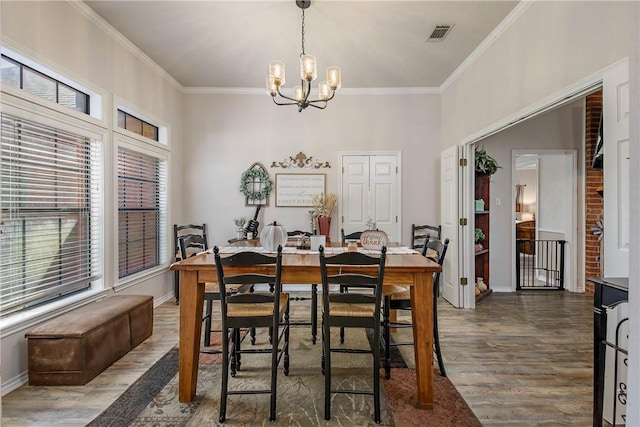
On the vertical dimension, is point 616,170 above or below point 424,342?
above

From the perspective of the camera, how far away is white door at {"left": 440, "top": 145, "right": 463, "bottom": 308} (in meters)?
4.14

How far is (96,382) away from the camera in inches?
92.8

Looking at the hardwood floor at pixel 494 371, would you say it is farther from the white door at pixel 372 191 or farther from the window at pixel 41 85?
the window at pixel 41 85

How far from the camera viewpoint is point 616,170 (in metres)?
1.87

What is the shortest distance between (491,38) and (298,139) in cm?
267

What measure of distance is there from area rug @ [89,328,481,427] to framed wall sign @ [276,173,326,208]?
2.62 m

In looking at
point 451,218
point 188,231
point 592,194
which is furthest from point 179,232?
point 592,194

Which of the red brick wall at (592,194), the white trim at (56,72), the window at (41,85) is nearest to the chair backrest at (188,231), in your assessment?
the white trim at (56,72)

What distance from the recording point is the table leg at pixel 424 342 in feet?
6.72

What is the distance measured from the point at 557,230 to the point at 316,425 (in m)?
5.27

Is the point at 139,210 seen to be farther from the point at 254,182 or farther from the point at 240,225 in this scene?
the point at 254,182

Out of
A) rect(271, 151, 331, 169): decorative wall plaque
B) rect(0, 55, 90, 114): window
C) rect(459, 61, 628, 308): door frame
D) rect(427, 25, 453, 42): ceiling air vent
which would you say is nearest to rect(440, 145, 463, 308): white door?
rect(459, 61, 628, 308): door frame

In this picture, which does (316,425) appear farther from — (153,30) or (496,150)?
(496,150)

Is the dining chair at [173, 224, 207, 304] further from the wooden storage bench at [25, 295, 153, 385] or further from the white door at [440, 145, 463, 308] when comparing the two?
the white door at [440, 145, 463, 308]
